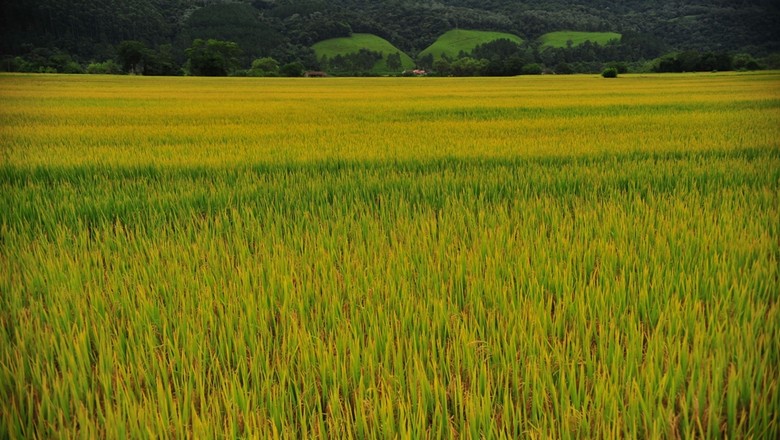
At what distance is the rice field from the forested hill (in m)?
1.09

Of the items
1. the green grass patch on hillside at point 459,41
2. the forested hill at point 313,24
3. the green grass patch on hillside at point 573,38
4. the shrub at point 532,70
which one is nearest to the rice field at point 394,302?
the forested hill at point 313,24

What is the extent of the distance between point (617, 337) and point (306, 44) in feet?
304

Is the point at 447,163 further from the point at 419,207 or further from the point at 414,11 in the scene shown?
the point at 414,11

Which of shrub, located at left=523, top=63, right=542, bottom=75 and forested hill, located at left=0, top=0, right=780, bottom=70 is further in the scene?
shrub, located at left=523, top=63, right=542, bottom=75

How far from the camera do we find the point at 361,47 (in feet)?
297

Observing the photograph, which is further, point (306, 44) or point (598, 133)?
point (306, 44)

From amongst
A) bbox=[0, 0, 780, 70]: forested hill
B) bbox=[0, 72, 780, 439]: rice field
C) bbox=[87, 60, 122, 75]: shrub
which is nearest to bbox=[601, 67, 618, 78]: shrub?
bbox=[0, 0, 780, 70]: forested hill

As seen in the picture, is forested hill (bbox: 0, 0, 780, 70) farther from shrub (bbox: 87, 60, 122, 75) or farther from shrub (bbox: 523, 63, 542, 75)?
shrub (bbox: 523, 63, 542, 75)

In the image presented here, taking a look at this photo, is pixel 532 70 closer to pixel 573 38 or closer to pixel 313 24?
pixel 313 24

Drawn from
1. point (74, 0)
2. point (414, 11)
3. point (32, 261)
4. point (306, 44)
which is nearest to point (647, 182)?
point (32, 261)

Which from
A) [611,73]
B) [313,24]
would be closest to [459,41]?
[313,24]

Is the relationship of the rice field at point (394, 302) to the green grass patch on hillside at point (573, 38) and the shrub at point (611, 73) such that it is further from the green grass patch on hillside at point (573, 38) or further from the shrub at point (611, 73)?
the green grass patch on hillside at point (573, 38)

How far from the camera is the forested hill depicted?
4270 centimetres

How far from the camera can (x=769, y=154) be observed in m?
5.04
